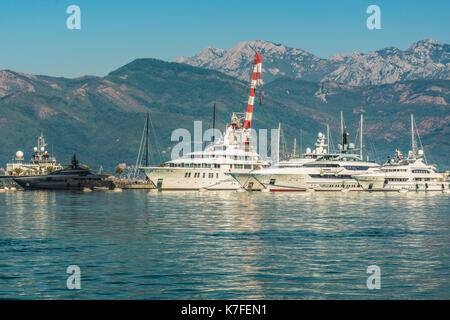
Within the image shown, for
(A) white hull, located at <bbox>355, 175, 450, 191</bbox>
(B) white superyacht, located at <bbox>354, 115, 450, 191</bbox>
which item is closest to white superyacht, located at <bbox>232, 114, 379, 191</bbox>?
(A) white hull, located at <bbox>355, 175, 450, 191</bbox>

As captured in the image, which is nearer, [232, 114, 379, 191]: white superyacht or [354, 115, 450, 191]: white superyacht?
[232, 114, 379, 191]: white superyacht

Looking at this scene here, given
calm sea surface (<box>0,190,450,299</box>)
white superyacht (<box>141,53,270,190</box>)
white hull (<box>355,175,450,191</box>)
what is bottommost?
calm sea surface (<box>0,190,450,299</box>)

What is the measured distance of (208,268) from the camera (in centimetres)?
3991

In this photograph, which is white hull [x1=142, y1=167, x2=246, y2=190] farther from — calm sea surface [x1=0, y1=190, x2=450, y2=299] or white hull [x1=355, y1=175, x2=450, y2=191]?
calm sea surface [x1=0, y1=190, x2=450, y2=299]

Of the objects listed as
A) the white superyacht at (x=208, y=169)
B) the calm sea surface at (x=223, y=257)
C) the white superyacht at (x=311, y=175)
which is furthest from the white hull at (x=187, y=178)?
the calm sea surface at (x=223, y=257)

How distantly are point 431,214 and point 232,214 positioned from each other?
88.6 ft

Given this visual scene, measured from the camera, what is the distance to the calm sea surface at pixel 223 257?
1328 inches

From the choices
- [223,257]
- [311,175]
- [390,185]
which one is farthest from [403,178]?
[223,257]

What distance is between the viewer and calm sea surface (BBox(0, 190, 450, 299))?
1328 inches

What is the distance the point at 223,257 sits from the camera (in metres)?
44.6

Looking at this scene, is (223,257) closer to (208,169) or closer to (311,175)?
(208,169)

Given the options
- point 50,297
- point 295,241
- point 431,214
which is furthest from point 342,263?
point 431,214

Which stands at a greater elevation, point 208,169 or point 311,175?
point 208,169

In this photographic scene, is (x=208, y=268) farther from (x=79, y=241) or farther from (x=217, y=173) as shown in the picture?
(x=217, y=173)
